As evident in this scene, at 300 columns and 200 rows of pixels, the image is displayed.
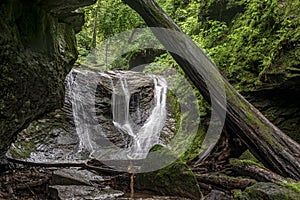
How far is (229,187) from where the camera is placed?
13.4 ft

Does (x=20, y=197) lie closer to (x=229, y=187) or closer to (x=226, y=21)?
(x=229, y=187)

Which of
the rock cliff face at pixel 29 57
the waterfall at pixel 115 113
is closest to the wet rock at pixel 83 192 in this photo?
the rock cliff face at pixel 29 57

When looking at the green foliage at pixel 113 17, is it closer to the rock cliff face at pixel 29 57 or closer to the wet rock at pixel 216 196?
the rock cliff face at pixel 29 57

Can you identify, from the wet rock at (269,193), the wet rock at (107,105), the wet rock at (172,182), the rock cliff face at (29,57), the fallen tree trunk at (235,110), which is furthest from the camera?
the wet rock at (107,105)

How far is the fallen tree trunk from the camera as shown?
3.86 meters

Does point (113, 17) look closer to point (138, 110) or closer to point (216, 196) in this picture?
point (138, 110)

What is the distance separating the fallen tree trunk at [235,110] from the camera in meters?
3.86

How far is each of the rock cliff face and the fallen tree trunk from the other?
1250 millimetres

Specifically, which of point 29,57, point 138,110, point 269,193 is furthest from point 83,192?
point 138,110

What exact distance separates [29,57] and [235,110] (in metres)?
2.79

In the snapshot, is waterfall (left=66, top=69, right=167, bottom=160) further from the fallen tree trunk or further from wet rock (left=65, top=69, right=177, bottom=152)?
the fallen tree trunk

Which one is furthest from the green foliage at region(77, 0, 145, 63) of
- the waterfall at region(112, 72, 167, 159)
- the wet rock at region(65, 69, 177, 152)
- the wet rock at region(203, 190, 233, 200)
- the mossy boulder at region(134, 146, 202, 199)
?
the wet rock at region(203, 190, 233, 200)

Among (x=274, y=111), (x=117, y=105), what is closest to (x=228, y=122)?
(x=274, y=111)

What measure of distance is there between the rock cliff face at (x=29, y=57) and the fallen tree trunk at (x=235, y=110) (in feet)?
4.10
